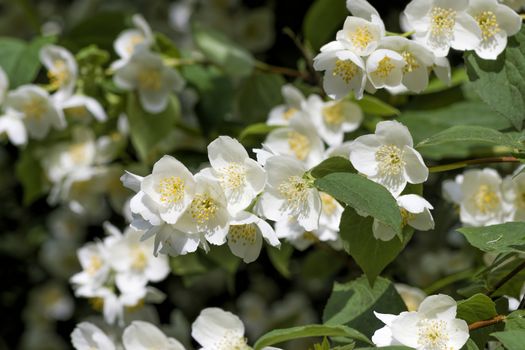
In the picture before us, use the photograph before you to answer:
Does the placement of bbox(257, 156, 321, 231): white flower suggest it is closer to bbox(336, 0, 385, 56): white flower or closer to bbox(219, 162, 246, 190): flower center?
bbox(219, 162, 246, 190): flower center

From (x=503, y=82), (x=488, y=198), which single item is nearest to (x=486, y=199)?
(x=488, y=198)

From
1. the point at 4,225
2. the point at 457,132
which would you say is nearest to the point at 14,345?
the point at 4,225

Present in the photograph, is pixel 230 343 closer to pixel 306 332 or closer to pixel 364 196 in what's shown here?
pixel 306 332

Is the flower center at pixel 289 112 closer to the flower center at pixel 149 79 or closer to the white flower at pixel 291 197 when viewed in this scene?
the flower center at pixel 149 79

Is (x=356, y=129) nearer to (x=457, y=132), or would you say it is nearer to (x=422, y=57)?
(x=422, y=57)

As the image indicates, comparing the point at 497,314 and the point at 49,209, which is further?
the point at 49,209

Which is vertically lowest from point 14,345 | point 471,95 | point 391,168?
point 14,345

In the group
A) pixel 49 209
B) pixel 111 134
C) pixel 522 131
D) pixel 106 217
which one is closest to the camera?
pixel 522 131
